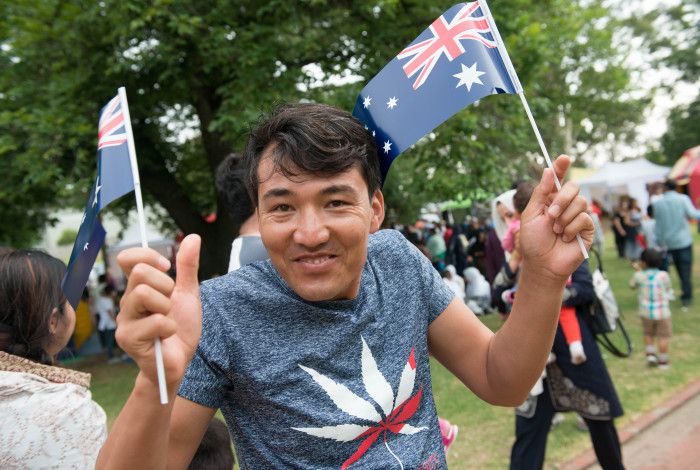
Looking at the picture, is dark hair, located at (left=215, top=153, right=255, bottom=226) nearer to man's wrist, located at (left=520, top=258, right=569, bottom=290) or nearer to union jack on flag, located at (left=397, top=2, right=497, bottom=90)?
union jack on flag, located at (left=397, top=2, right=497, bottom=90)

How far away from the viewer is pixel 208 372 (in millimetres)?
1322

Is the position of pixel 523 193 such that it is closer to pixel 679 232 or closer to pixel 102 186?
pixel 102 186

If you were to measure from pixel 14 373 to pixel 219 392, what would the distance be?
3.03 ft

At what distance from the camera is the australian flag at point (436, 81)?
5.28 ft

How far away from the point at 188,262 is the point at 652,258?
6211 mm

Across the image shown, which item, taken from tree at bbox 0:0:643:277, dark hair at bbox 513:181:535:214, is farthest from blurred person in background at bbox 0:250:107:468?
tree at bbox 0:0:643:277

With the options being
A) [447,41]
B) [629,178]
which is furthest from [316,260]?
[629,178]

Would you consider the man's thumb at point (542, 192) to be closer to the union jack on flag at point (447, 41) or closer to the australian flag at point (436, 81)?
the australian flag at point (436, 81)

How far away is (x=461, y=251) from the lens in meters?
13.9

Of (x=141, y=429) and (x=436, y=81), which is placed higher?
(x=436, y=81)

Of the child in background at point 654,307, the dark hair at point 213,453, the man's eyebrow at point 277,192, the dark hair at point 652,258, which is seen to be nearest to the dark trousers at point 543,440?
the dark hair at point 213,453

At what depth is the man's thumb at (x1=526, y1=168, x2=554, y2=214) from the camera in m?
1.41

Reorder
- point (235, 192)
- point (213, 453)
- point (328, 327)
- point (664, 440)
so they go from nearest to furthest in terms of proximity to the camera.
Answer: point (328, 327) < point (213, 453) < point (235, 192) < point (664, 440)

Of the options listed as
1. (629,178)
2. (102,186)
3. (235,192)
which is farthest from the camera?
(629,178)
